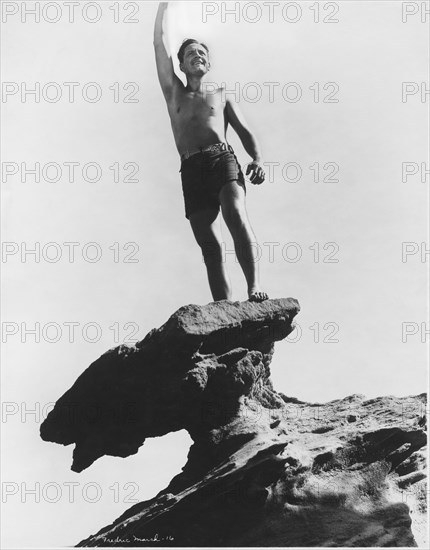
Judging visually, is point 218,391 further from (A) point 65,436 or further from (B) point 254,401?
(A) point 65,436

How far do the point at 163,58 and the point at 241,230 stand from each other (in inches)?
90.3

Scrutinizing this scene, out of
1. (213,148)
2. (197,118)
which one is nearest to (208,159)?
(213,148)

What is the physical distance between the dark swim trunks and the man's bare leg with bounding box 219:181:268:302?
0.11 meters

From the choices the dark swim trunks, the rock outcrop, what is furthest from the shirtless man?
the rock outcrop

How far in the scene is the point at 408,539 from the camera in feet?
26.0

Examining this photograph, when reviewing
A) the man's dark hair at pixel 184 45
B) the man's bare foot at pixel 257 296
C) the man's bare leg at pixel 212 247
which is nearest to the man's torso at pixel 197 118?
the man's dark hair at pixel 184 45

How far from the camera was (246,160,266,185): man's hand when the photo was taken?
9.52 meters

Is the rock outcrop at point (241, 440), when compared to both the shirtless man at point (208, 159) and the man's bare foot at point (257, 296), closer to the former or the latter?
the man's bare foot at point (257, 296)

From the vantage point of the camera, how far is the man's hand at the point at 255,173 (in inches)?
375

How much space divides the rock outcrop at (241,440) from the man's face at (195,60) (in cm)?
278

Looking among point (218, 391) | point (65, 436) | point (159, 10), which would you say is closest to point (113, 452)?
point (65, 436)

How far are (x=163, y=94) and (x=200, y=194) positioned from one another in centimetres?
132

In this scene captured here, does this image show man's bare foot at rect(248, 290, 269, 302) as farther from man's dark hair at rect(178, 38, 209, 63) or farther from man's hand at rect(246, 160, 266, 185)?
man's dark hair at rect(178, 38, 209, 63)

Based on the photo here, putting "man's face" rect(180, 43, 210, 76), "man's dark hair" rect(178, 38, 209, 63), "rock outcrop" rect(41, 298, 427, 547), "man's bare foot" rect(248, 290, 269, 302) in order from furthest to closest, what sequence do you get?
"man's dark hair" rect(178, 38, 209, 63) < "man's face" rect(180, 43, 210, 76) < "man's bare foot" rect(248, 290, 269, 302) < "rock outcrop" rect(41, 298, 427, 547)
